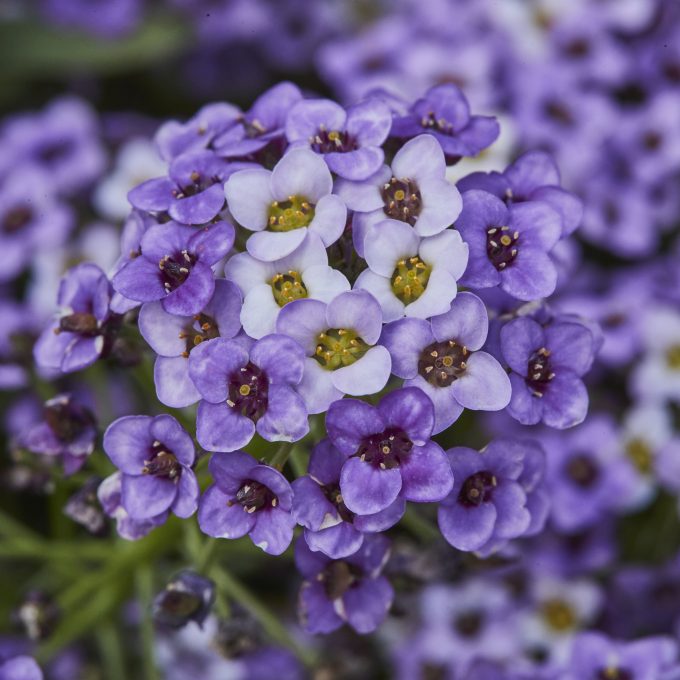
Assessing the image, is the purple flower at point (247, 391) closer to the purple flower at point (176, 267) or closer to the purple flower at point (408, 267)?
the purple flower at point (176, 267)

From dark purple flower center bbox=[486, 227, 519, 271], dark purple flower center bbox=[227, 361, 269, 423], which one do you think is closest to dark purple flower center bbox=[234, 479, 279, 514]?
dark purple flower center bbox=[227, 361, 269, 423]

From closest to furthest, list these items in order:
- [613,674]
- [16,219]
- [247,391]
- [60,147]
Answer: [247,391] < [613,674] < [16,219] < [60,147]

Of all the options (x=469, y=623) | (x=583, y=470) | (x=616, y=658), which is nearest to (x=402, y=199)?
(x=616, y=658)

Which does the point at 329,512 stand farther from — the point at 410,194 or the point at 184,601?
the point at 410,194

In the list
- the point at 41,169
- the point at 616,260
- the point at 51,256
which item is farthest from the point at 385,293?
the point at 616,260

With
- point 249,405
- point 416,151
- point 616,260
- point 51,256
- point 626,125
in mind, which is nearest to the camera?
point 249,405

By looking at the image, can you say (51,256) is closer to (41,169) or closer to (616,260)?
(41,169)
